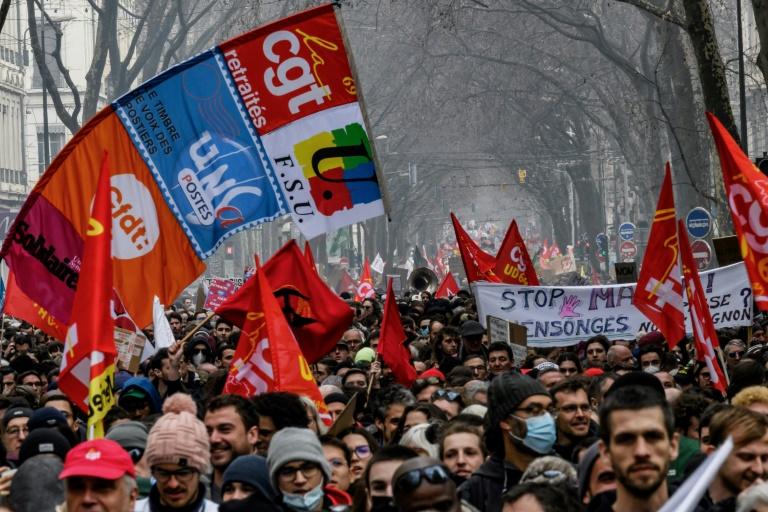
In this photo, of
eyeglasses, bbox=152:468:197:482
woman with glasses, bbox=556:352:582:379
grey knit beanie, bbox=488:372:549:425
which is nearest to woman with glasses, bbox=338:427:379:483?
grey knit beanie, bbox=488:372:549:425

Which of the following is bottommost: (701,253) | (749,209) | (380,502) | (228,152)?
(380,502)

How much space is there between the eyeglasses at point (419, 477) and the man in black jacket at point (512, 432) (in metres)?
1.46

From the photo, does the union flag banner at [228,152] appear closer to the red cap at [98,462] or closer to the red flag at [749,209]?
the red flag at [749,209]

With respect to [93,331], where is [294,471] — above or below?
below

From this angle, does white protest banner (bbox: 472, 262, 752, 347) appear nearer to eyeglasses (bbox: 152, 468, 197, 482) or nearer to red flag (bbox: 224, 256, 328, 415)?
red flag (bbox: 224, 256, 328, 415)

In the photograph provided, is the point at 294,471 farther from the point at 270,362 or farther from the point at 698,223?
the point at 698,223

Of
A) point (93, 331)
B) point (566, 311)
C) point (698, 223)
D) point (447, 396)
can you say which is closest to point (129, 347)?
point (447, 396)

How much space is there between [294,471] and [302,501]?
13 centimetres

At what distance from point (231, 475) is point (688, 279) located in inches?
242

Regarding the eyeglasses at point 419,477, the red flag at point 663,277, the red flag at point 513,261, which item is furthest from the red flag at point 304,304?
the eyeglasses at point 419,477

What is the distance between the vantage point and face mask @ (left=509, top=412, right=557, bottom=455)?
761cm

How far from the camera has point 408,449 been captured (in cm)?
727

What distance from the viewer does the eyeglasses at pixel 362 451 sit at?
345 inches

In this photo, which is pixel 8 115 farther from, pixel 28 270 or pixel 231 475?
pixel 231 475
